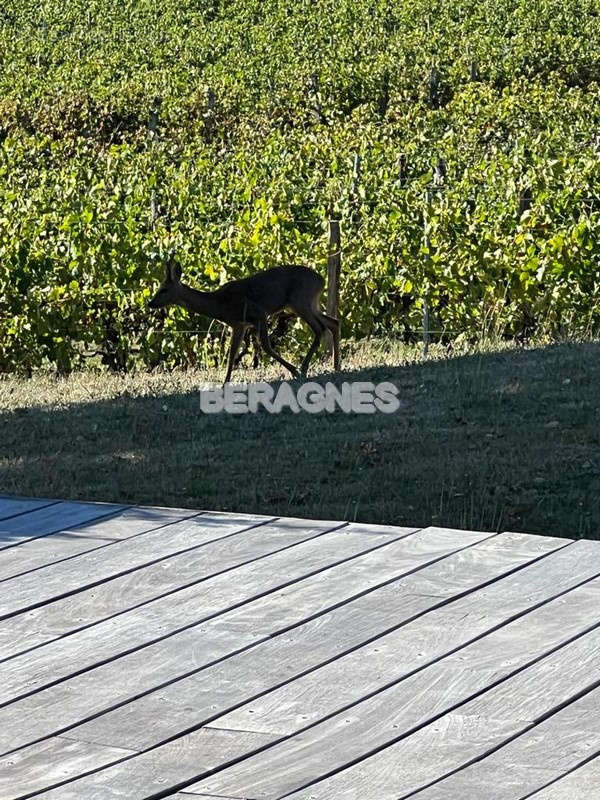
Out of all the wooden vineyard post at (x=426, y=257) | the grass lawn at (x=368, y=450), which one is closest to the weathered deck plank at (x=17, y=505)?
the grass lawn at (x=368, y=450)

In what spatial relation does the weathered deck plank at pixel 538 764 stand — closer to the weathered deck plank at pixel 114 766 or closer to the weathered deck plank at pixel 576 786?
the weathered deck plank at pixel 576 786

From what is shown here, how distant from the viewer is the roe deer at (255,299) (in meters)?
10.3

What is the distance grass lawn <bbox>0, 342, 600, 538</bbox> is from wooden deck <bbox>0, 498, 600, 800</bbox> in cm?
337

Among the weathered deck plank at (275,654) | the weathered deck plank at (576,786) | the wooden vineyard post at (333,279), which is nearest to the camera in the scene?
the weathered deck plank at (576,786)

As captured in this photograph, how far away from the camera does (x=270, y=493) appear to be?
7.55 metres

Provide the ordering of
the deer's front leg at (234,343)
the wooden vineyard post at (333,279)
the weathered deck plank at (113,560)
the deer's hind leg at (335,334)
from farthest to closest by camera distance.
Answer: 1. the wooden vineyard post at (333,279)
2. the deer's hind leg at (335,334)
3. the deer's front leg at (234,343)
4. the weathered deck plank at (113,560)

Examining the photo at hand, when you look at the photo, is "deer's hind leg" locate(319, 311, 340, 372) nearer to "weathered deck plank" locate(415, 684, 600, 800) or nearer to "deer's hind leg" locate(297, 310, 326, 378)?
"deer's hind leg" locate(297, 310, 326, 378)

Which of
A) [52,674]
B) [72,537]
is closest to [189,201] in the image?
[72,537]

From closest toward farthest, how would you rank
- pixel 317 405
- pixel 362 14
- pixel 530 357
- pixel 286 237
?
pixel 317 405, pixel 530 357, pixel 286 237, pixel 362 14

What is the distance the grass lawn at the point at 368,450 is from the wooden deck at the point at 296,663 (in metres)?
3.37

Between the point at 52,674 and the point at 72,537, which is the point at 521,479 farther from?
the point at 52,674

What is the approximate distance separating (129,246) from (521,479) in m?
6.04

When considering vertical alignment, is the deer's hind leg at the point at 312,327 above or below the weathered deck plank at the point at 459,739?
above

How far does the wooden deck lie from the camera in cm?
241
